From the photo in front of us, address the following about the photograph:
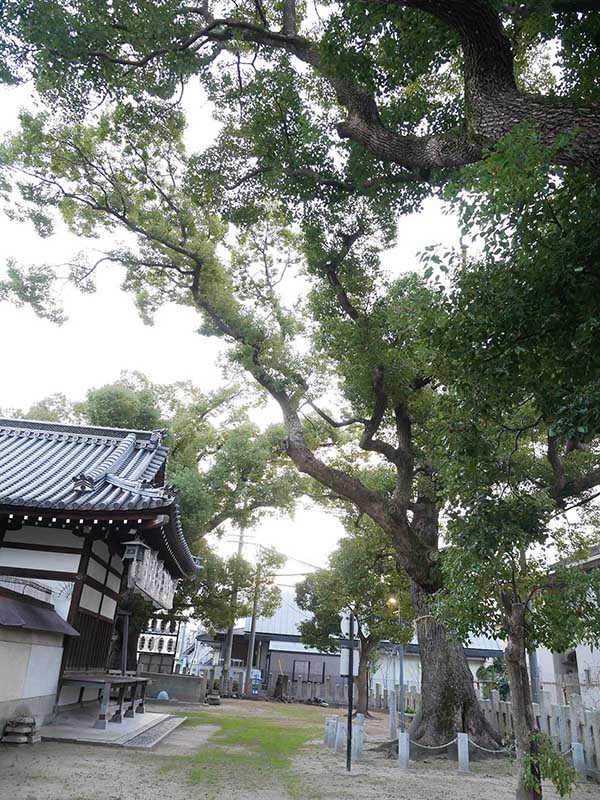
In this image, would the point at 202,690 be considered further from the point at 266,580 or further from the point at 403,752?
the point at 403,752

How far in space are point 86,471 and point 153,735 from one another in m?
5.39

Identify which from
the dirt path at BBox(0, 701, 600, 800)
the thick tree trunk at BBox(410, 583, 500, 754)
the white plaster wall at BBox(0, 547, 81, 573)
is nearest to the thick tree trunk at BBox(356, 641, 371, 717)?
the thick tree trunk at BBox(410, 583, 500, 754)

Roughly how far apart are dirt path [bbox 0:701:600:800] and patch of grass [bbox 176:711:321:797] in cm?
3

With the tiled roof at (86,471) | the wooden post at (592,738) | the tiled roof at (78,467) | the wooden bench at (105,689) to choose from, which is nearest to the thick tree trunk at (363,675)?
the tiled roof at (86,471)

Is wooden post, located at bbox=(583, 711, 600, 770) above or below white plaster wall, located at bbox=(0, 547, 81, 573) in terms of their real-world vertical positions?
below

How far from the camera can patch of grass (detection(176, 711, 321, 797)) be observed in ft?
25.5

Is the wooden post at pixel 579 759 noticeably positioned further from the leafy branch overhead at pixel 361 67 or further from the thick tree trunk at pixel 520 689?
the leafy branch overhead at pixel 361 67

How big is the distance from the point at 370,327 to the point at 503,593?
20.4 ft

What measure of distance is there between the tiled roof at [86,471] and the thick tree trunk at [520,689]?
18.9 ft

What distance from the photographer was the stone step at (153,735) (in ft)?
30.1

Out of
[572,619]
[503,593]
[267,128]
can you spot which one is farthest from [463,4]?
[572,619]

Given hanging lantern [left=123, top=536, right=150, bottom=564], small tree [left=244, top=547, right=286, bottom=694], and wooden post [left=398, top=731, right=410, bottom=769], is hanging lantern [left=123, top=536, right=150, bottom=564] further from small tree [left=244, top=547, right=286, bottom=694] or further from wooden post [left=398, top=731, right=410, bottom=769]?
small tree [left=244, top=547, right=286, bottom=694]

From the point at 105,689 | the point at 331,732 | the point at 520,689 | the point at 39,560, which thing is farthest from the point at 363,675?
the point at 520,689

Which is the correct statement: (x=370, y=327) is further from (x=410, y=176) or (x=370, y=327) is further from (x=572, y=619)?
(x=572, y=619)
